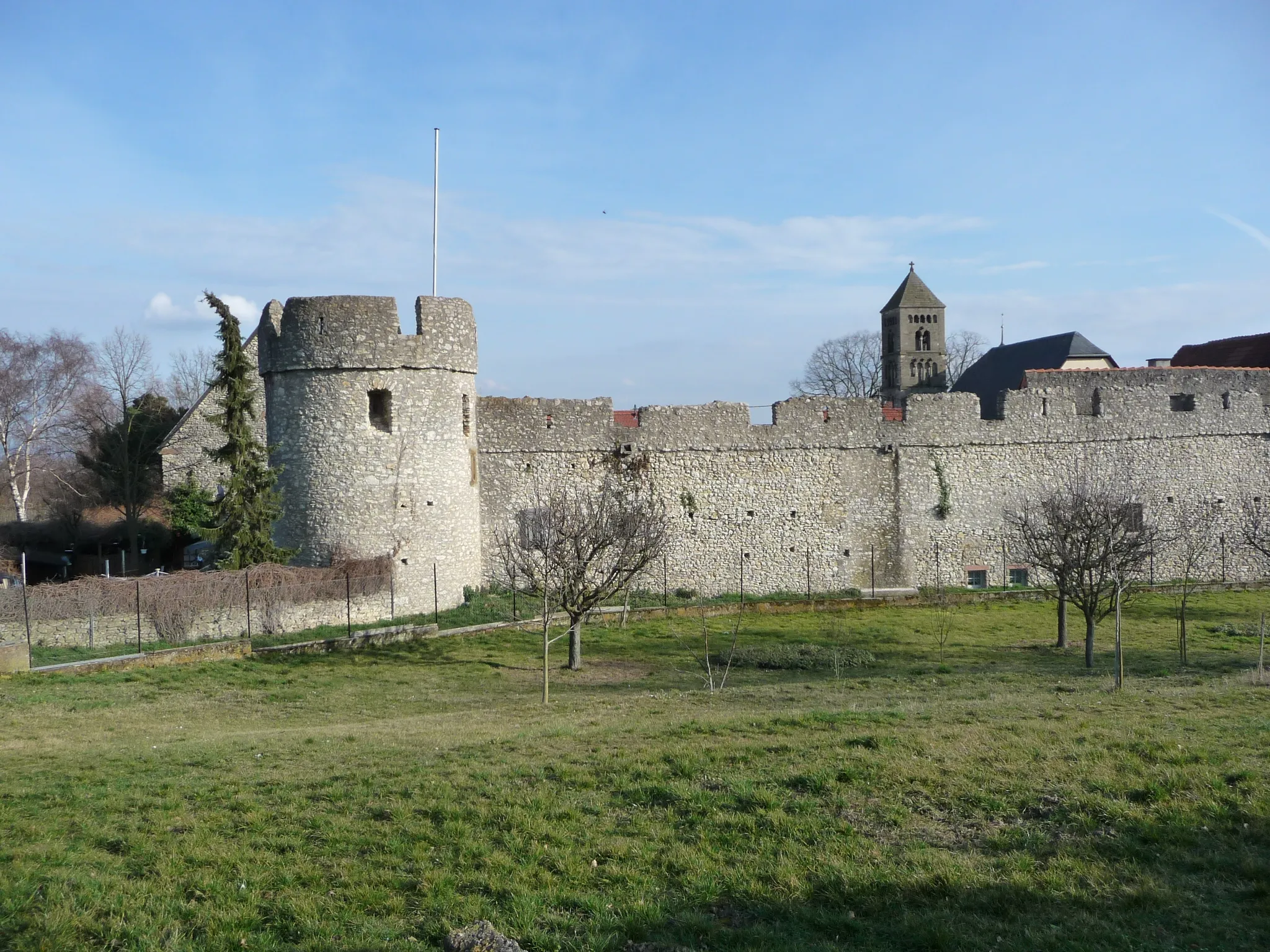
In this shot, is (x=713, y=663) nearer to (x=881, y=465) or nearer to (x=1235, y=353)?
(x=881, y=465)

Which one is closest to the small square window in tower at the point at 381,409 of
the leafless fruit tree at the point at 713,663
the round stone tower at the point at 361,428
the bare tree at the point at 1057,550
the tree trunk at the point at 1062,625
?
the round stone tower at the point at 361,428

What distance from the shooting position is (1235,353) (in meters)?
36.5

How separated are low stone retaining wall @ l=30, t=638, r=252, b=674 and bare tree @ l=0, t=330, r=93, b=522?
1895 cm

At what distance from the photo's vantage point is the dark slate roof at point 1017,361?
164 ft

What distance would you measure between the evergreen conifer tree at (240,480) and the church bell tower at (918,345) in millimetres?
47467

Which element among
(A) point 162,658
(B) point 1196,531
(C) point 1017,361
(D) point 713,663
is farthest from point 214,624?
(C) point 1017,361

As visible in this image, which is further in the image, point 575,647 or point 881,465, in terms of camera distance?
point 881,465

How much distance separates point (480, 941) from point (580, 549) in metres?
11.2

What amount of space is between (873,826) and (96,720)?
9.21m

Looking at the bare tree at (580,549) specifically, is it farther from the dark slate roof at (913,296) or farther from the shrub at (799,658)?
the dark slate roof at (913,296)

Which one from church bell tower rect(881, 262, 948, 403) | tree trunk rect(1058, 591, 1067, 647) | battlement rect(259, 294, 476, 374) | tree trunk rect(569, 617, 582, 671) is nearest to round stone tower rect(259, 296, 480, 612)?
battlement rect(259, 294, 476, 374)

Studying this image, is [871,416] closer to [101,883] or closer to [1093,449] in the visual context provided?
[1093,449]

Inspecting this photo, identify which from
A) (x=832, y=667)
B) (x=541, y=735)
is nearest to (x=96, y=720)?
(x=541, y=735)

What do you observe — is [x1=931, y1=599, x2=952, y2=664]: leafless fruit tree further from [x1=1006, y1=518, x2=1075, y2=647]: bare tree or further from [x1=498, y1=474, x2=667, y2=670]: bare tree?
[x1=498, y1=474, x2=667, y2=670]: bare tree
